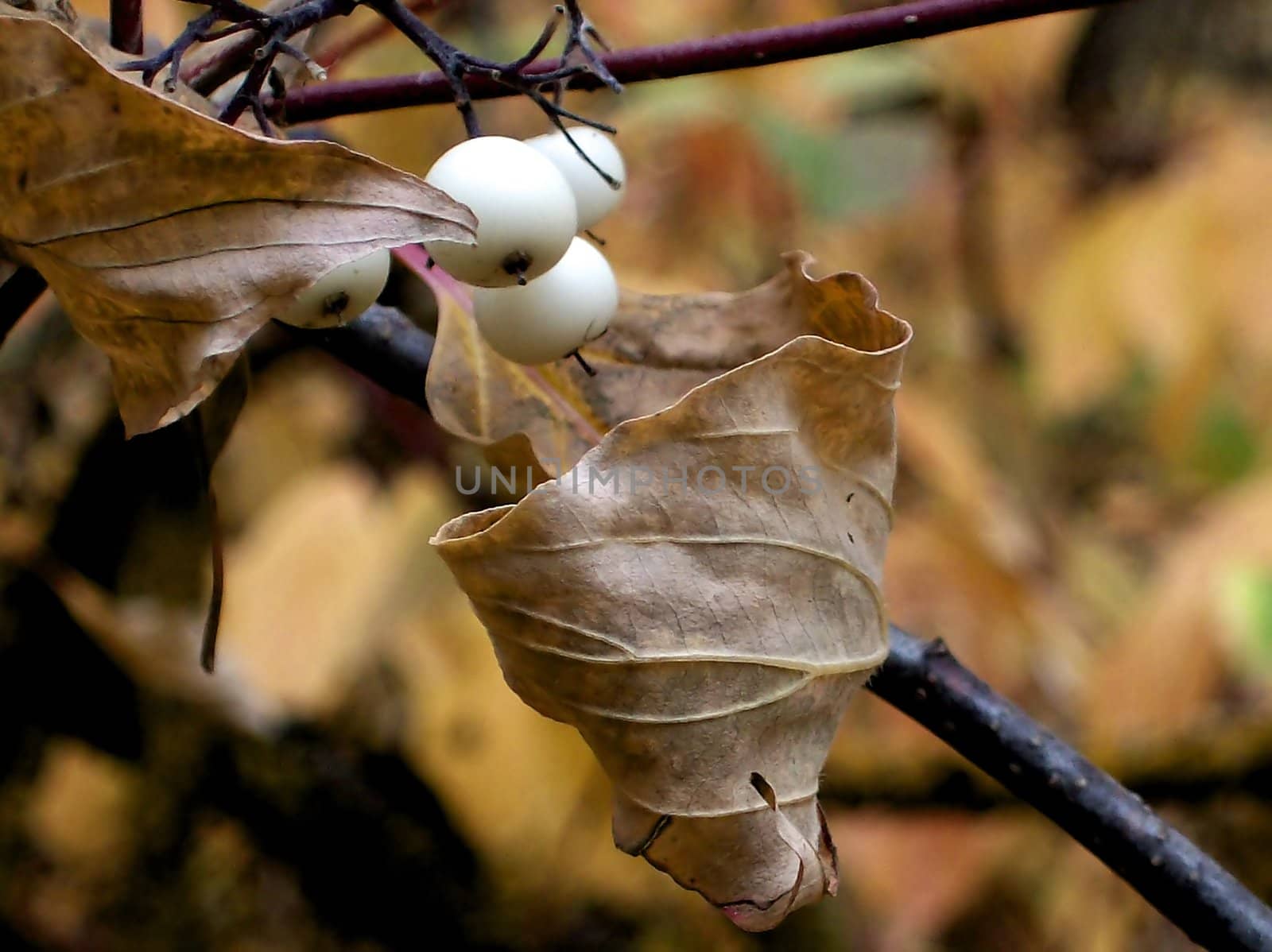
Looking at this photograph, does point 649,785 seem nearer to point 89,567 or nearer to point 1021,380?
point 89,567

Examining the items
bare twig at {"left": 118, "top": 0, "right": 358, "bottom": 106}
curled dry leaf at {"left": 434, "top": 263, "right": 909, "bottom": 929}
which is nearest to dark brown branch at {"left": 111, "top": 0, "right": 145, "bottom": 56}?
bare twig at {"left": 118, "top": 0, "right": 358, "bottom": 106}

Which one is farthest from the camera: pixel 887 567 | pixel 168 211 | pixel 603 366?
pixel 887 567

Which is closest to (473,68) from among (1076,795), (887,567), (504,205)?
(504,205)

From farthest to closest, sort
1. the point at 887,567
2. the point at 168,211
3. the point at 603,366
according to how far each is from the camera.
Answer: the point at 887,567 → the point at 603,366 → the point at 168,211

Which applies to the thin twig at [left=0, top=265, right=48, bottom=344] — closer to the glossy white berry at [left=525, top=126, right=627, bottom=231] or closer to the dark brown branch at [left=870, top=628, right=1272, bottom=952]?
the glossy white berry at [left=525, top=126, right=627, bottom=231]

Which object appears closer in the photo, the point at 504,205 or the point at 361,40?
the point at 504,205

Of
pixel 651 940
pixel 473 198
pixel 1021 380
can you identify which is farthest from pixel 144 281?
pixel 1021 380

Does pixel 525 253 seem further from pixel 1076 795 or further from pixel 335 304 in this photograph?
pixel 1076 795
